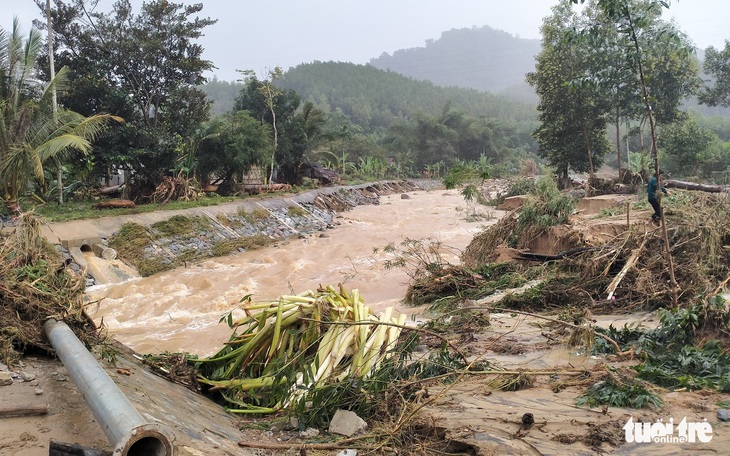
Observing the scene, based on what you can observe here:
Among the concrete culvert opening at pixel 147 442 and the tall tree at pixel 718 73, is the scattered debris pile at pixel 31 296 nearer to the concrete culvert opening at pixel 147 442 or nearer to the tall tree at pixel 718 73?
the concrete culvert opening at pixel 147 442

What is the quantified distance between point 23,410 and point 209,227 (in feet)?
44.1

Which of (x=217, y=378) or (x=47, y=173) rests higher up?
(x=47, y=173)

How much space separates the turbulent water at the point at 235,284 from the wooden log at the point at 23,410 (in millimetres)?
1910

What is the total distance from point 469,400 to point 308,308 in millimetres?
1513

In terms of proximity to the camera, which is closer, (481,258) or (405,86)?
(481,258)

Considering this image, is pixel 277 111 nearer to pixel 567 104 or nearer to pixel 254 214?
pixel 254 214

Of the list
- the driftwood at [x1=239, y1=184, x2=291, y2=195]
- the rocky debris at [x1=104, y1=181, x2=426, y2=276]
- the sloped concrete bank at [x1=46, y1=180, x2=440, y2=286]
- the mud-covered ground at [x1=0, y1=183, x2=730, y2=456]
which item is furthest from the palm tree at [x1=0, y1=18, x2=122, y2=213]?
the mud-covered ground at [x1=0, y1=183, x2=730, y2=456]

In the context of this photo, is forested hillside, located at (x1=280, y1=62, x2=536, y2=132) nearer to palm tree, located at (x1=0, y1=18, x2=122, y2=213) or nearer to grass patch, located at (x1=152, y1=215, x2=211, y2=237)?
grass patch, located at (x1=152, y1=215, x2=211, y2=237)

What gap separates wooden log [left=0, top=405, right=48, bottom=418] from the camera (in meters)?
2.94

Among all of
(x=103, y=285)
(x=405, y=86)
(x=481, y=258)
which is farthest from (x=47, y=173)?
(x=405, y=86)

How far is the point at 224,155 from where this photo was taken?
21.0 metres

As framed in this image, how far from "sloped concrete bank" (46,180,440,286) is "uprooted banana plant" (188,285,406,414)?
549 centimetres

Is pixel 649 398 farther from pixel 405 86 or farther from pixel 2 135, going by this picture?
pixel 405 86

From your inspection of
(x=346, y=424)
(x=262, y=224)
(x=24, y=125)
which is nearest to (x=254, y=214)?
(x=262, y=224)
